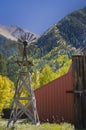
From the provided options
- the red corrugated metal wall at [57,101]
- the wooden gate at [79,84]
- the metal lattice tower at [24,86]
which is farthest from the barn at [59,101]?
the metal lattice tower at [24,86]

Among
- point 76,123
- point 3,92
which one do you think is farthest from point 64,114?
point 3,92

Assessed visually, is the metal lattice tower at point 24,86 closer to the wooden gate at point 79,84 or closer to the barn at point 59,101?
the wooden gate at point 79,84

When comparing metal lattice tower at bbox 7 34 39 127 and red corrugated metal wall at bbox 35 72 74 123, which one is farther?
red corrugated metal wall at bbox 35 72 74 123

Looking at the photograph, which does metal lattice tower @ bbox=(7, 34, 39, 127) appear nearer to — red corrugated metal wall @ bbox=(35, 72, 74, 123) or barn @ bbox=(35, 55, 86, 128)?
barn @ bbox=(35, 55, 86, 128)

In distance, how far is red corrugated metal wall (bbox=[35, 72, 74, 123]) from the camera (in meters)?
29.5

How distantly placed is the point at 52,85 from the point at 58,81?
75 cm

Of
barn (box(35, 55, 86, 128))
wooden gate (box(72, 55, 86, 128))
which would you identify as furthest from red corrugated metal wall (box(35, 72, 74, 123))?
wooden gate (box(72, 55, 86, 128))

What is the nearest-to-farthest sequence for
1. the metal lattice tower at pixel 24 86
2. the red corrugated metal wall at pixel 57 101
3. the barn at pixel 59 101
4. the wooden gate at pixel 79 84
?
the wooden gate at pixel 79 84 → the metal lattice tower at pixel 24 86 → the barn at pixel 59 101 → the red corrugated metal wall at pixel 57 101

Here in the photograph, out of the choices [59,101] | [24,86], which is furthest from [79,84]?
[59,101]

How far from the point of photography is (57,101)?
99.2ft

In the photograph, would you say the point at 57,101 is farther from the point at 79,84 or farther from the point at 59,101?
the point at 79,84

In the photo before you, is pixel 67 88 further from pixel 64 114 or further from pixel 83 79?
pixel 83 79

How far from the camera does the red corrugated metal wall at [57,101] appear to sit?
96.7 feet

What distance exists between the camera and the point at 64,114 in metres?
29.7
